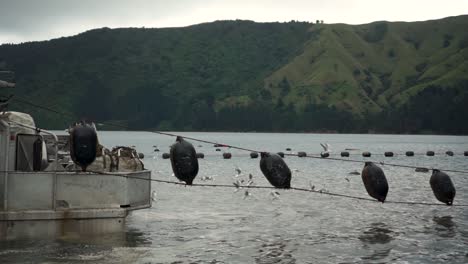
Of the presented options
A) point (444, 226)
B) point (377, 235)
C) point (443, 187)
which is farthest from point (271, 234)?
point (444, 226)

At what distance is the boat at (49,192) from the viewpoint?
2169 centimetres

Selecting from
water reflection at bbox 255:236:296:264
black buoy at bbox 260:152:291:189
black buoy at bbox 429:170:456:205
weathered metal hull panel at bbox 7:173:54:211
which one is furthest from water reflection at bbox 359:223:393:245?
weathered metal hull panel at bbox 7:173:54:211

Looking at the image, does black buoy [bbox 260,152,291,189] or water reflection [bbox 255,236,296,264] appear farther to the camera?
water reflection [bbox 255,236,296,264]

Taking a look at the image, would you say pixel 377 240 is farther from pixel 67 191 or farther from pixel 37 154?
Result: pixel 37 154

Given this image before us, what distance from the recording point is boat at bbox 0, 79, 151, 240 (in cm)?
2169

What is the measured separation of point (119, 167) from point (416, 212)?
21.5 m

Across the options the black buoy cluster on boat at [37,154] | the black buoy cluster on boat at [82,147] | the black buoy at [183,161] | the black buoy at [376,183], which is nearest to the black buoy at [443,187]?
the black buoy at [376,183]

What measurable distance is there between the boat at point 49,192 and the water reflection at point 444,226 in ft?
52.0

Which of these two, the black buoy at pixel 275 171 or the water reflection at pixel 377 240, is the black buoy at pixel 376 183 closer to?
the water reflection at pixel 377 240

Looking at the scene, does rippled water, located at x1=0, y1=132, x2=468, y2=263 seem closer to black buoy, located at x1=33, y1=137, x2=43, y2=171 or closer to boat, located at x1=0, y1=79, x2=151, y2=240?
boat, located at x1=0, y1=79, x2=151, y2=240

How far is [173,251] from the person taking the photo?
23938 millimetres

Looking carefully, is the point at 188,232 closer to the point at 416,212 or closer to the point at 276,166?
the point at 276,166

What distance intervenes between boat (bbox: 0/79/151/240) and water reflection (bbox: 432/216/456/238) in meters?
15.8

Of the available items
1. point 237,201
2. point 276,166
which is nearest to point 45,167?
point 276,166
